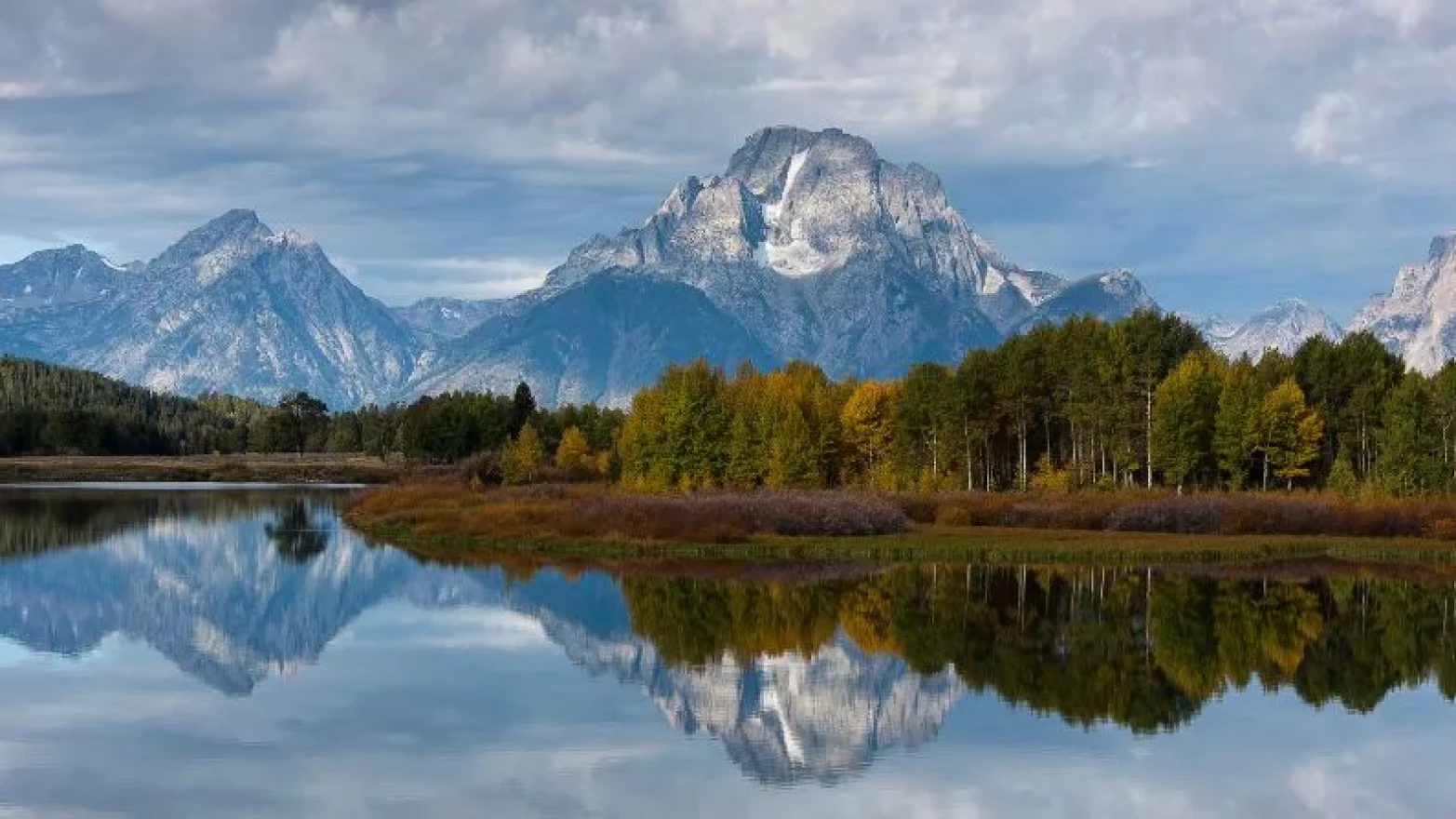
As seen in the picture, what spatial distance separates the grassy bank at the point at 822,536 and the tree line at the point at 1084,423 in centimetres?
1479

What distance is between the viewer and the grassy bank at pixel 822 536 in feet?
250

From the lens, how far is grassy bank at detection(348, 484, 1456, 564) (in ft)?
250

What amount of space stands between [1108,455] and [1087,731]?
88.8m

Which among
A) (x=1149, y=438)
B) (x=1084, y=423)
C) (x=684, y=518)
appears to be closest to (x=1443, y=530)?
(x=1149, y=438)

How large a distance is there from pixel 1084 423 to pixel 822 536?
39.2 meters

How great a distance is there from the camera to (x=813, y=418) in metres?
127

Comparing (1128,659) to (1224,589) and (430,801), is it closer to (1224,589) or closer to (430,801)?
(1224,589)

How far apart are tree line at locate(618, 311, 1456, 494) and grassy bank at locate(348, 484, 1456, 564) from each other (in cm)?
1479

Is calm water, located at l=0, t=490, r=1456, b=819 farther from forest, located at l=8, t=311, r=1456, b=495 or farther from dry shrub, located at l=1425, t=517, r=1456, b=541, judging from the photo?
forest, located at l=8, t=311, r=1456, b=495

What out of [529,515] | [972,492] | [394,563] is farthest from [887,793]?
[972,492]

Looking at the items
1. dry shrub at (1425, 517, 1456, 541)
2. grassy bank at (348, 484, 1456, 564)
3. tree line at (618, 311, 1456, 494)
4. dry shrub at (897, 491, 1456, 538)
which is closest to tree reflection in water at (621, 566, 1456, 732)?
grassy bank at (348, 484, 1456, 564)

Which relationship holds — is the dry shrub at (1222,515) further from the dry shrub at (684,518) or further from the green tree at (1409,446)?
the dry shrub at (684,518)

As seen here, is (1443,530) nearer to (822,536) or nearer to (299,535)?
(822,536)

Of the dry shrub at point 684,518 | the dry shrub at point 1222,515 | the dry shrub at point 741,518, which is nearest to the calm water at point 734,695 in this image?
the dry shrub at point 741,518
